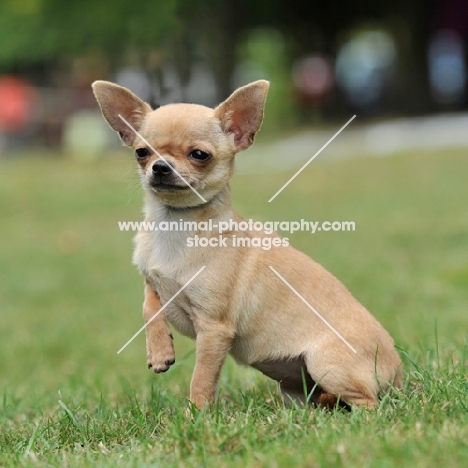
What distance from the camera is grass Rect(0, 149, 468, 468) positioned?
11.4 feet

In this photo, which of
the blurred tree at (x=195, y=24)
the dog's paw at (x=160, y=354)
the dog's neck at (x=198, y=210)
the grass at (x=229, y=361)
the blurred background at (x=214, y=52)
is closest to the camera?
the grass at (x=229, y=361)

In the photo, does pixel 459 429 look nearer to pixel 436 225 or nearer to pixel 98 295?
pixel 98 295

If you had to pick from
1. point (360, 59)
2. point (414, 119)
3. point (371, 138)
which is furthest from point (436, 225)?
point (360, 59)

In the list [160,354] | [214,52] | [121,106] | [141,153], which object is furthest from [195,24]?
[160,354]

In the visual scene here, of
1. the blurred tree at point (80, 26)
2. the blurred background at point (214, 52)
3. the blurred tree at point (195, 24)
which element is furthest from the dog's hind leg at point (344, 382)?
the blurred tree at point (80, 26)

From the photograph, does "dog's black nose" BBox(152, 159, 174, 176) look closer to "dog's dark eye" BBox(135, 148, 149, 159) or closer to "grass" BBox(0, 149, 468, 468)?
"dog's dark eye" BBox(135, 148, 149, 159)

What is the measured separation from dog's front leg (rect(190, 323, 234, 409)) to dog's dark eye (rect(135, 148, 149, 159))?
810mm

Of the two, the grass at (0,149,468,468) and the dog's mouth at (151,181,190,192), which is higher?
the dog's mouth at (151,181,190,192)

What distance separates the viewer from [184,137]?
13.2 ft

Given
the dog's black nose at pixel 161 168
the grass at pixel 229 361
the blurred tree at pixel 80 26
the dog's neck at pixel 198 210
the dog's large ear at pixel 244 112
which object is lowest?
the grass at pixel 229 361

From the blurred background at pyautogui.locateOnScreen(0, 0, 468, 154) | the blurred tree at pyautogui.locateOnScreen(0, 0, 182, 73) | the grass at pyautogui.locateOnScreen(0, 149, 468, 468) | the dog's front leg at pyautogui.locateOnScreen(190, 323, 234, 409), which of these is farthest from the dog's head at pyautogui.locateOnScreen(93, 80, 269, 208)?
the blurred tree at pyautogui.locateOnScreen(0, 0, 182, 73)

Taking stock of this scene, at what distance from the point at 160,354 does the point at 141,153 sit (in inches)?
35.7

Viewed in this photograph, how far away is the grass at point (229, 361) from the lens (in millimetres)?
3482

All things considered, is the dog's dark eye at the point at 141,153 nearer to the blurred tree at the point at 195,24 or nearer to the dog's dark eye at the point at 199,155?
the dog's dark eye at the point at 199,155
